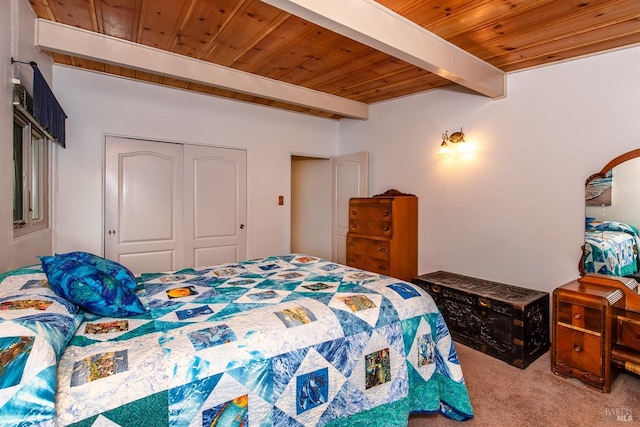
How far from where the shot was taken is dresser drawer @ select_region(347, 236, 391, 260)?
3605mm

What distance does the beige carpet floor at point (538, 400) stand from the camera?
1874 millimetres

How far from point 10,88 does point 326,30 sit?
6.46 ft

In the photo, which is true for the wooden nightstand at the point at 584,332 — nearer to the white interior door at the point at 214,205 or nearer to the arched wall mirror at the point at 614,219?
the arched wall mirror at the point at 614,219

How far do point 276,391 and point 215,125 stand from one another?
10.7 feet

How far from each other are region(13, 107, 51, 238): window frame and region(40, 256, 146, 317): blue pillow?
1006mm

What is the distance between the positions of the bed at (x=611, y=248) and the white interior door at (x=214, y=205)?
3437 mm

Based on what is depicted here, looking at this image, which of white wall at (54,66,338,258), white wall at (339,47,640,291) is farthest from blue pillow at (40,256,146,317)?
white wall at (339,47,640,291)

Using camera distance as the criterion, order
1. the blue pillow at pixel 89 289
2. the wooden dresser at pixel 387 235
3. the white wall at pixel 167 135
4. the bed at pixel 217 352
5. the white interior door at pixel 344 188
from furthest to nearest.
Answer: the white interior door at pixel 344 188
the wooden dresser at pixel 387 235
the white wall at pixel 167 135
the blue pillow at pixel 89 289
the bed at pixel 217 352

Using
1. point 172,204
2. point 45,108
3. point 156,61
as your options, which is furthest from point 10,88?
point 172,204

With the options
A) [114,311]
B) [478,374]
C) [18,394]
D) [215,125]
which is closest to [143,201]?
[215,125]

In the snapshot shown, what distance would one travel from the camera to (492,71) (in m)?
2.91

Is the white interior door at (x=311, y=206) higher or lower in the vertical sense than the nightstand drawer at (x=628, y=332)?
higher
